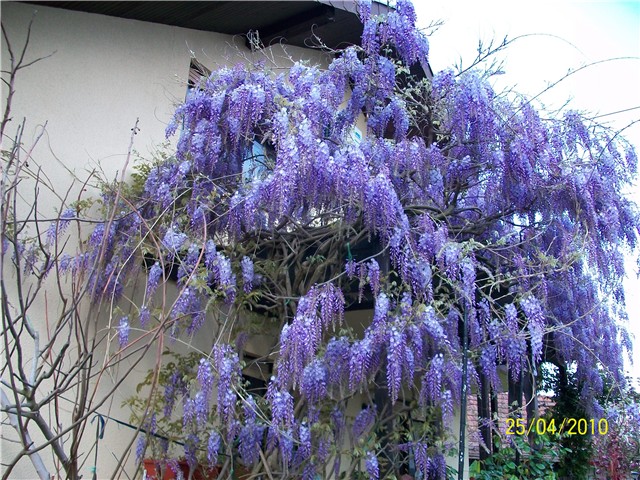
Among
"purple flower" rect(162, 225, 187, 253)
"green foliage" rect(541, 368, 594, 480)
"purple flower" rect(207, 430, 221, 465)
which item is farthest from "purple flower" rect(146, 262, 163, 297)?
A: "green foliage" rect(541, 368, 594, 480)

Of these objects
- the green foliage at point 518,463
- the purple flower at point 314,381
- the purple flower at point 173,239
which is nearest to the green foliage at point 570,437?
the green foliage at point 518,463

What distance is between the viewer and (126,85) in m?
5.39

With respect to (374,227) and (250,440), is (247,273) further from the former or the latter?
(250,440)

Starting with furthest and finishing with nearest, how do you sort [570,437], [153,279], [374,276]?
[570,437], [153,279], [374,276]

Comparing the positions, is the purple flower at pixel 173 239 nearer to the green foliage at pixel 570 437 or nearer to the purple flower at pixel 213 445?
the purple flower at pixel 213 445

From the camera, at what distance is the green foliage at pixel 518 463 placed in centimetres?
594

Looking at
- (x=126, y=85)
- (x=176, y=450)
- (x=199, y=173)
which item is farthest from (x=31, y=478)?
(x=126, y=85)

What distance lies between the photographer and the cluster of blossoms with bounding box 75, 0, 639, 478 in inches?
162

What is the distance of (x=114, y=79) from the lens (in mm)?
5320

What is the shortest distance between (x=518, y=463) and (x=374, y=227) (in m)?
3.28

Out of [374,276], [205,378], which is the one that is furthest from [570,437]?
[205,378]

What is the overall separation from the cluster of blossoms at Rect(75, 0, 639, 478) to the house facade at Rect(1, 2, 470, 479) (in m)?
0.53

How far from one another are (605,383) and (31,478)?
5.50m

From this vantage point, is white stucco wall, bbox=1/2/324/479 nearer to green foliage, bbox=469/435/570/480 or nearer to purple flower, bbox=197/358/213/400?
purple flower, bbox=197/358/213/400
